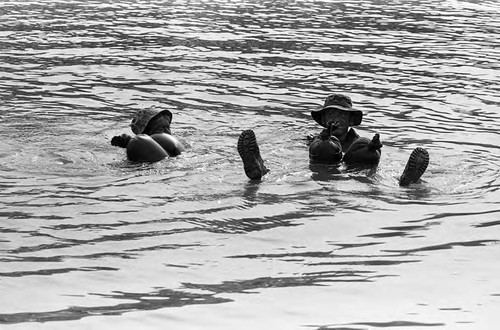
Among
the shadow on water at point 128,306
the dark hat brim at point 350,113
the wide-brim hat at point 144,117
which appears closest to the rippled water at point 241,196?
the shadow on water at point 128,306

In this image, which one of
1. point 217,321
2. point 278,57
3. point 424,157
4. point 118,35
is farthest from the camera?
point 118,35

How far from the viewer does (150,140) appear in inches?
416

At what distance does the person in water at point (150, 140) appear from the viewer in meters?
10.5

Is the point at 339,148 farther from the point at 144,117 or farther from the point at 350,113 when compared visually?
the point at 144,117

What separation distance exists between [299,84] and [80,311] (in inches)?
416

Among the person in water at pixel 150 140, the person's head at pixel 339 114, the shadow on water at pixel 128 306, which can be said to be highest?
the person's head at pixel 339 114

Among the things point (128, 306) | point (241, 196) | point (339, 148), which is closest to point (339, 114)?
point (339, 148)

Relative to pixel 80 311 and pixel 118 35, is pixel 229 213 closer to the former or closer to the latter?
pixel 80 311

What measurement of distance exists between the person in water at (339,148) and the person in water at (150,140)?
1.31 m

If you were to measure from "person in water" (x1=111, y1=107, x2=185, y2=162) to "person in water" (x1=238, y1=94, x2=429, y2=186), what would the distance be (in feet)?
4.31

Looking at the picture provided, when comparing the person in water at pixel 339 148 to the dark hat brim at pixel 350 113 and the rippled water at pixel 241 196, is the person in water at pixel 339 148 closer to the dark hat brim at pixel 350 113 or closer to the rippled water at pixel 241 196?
the dark hat brim at pixel 350 113

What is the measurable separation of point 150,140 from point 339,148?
2.13 meters

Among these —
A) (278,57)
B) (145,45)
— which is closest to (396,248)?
(278,57)

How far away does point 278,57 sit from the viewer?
18922 millimetres
